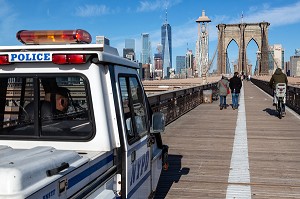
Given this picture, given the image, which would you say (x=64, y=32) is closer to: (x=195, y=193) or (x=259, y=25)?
(x=195, y=193)

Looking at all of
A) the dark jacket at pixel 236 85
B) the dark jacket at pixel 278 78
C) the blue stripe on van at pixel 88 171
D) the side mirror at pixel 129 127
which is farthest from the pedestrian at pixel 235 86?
the blue stripe on van at pixel 88 171

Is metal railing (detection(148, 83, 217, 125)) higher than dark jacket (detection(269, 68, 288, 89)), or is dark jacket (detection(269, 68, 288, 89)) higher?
dark jacket (detection(269, 68, 288, 89))

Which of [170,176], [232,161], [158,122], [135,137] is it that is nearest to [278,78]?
[232,161]

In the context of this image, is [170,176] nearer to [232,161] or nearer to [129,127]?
[232,161]

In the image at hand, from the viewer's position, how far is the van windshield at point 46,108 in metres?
3.25

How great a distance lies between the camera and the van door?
355cm

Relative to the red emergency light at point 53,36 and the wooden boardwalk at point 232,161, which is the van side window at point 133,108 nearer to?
the red emergency light at point 53,36

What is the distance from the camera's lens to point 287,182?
6.30 metres

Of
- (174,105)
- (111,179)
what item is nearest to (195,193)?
(111,179)

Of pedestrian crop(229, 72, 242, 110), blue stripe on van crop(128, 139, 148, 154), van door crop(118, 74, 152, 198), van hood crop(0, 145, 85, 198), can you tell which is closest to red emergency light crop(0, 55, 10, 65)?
van hood crop(0, 145, 85, 198)

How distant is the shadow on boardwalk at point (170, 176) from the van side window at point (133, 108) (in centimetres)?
181

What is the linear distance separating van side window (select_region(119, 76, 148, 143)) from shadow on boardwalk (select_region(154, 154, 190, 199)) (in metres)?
1.81

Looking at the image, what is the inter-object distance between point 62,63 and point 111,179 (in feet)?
3.25

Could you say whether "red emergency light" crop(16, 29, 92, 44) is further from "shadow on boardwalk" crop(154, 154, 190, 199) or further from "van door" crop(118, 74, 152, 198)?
"shadow on boardwalk" crop(154, 154, 190, 199)
